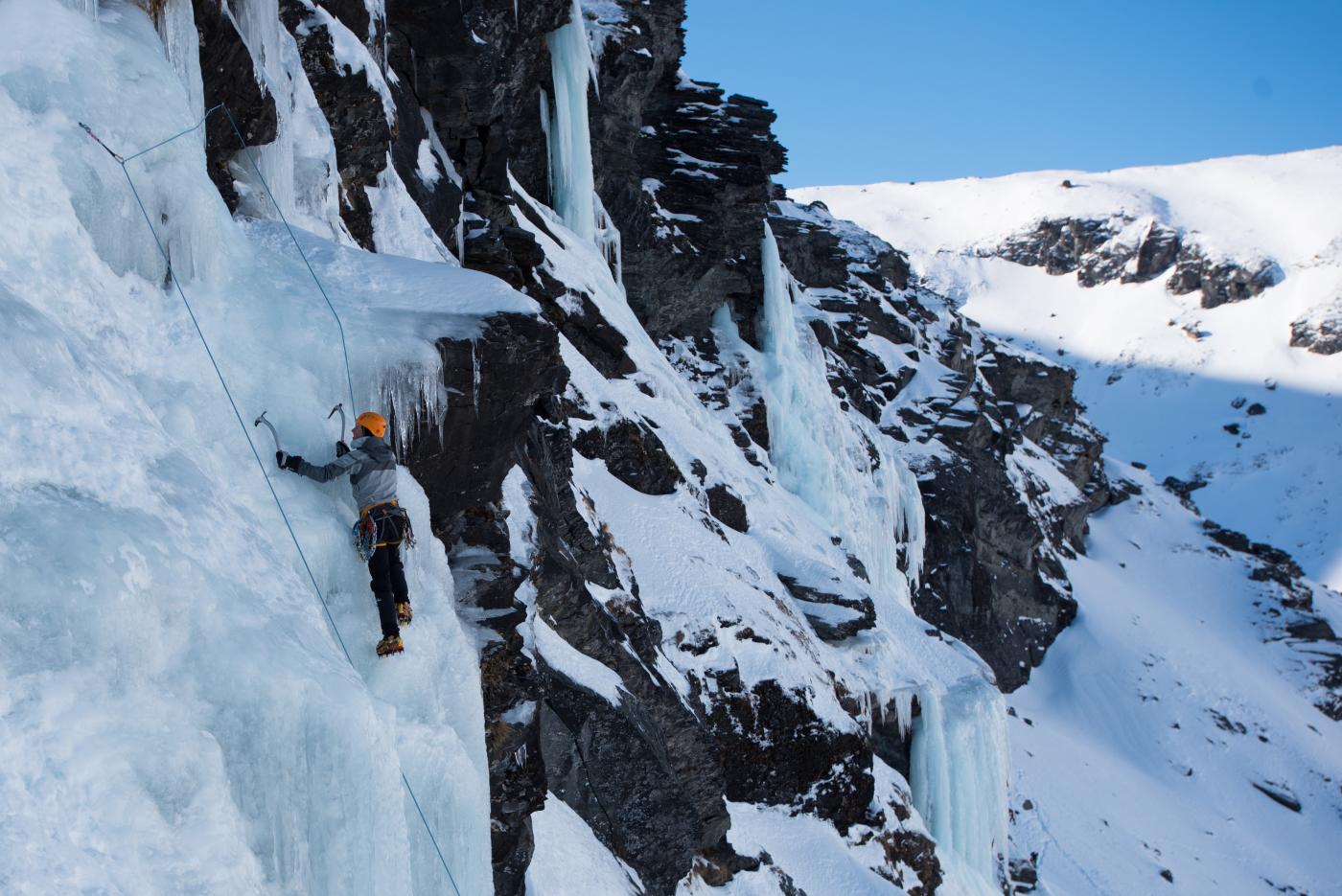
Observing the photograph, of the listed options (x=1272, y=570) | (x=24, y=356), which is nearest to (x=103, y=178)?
(x=24, y=356)

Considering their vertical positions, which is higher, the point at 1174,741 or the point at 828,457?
the point at 828,457

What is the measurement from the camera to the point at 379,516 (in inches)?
243

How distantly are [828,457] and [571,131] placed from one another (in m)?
10.4

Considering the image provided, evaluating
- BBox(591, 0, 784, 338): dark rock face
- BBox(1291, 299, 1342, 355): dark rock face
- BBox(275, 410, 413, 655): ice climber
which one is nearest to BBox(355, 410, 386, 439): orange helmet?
BBox(275, 410, 413, 655): ice climber

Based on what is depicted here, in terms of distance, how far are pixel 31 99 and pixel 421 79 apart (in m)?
11.4

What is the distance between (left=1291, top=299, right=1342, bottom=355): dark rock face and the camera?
8894 cm

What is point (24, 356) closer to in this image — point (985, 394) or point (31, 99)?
point (31, 99)

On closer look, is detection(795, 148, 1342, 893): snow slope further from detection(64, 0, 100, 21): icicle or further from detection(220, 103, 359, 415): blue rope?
detection(64, 0, 100, 21): icicle

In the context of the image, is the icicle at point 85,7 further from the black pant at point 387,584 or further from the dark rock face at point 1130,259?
the dark rock face at point 1130,259

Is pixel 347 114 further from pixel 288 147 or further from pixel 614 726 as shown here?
pixel 614 726

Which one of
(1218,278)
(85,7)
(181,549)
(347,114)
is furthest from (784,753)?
(1218,278)

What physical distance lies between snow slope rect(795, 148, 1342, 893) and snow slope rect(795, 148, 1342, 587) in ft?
0.71

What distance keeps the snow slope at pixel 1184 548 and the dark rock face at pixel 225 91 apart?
78.8 feet

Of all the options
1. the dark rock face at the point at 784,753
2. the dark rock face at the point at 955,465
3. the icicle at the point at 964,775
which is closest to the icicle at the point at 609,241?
the dark rock face at the point at 955,465
